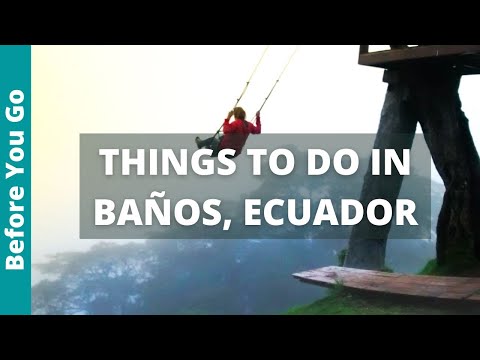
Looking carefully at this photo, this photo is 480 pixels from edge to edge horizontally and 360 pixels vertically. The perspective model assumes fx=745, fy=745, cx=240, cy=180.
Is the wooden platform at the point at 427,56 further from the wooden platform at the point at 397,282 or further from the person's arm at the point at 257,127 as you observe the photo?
the wooden platform at the point at 397,282

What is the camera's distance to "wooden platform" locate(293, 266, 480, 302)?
5332 mm

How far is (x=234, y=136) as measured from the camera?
5484 mm

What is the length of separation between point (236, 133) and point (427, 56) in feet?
4.91

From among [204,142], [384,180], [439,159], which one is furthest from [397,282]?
[204,142]

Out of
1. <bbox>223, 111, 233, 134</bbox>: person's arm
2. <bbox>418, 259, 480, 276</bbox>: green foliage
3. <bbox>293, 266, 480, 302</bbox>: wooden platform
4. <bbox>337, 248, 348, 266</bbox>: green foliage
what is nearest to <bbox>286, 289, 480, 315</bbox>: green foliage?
<bbox>293, 266, 480, 302</bbox>: wooden platform

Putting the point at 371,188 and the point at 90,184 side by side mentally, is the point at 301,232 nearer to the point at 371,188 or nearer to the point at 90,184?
the point at 371,188

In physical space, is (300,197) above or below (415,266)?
above

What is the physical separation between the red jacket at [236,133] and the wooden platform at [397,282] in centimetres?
109

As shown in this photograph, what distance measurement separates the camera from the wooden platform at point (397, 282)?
210 inches

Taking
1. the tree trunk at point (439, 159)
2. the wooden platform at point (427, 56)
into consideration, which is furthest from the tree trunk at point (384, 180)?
the wooden platform at point (427, 56)

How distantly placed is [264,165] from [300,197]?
0.36m

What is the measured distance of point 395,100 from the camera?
6.05 metres

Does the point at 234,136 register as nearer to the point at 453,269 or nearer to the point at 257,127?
the point at 257,127

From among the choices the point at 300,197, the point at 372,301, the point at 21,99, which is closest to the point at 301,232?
the point at 300,197
